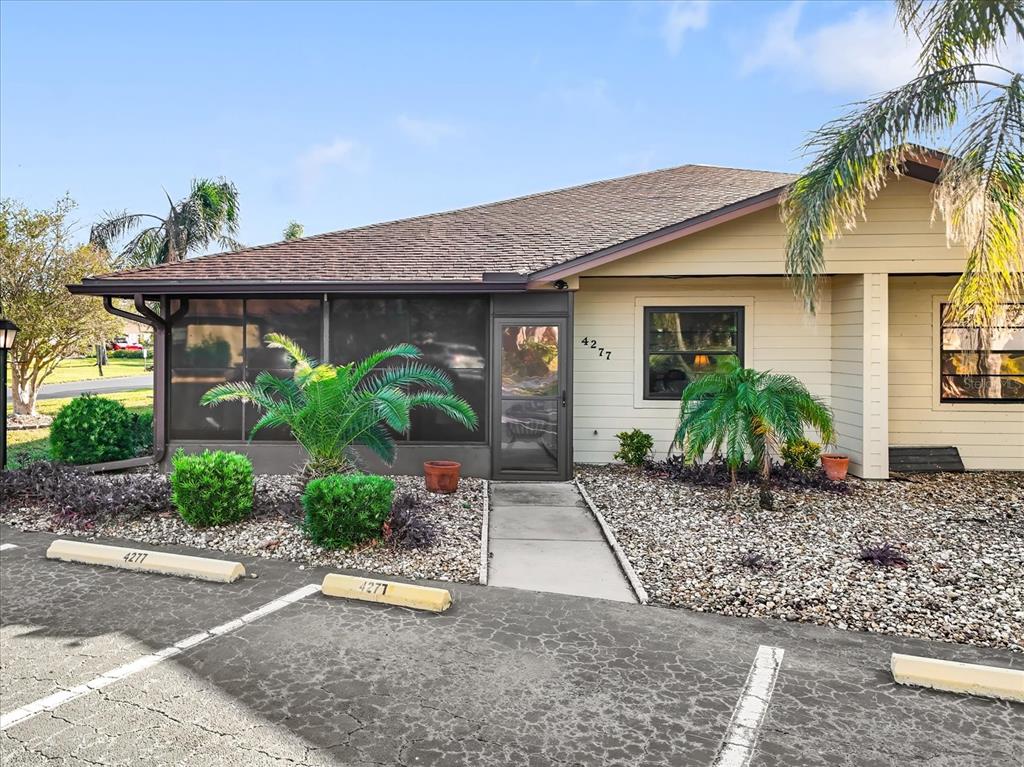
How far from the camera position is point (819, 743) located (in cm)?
287

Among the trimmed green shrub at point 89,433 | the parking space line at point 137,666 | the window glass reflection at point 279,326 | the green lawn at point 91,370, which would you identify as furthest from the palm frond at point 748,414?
the green lawn at point 91,370

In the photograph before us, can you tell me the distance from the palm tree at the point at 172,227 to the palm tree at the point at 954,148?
2047 cm

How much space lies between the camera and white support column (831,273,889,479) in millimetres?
8430

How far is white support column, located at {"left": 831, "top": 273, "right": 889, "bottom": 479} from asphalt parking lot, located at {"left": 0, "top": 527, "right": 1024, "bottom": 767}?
5.12 meters

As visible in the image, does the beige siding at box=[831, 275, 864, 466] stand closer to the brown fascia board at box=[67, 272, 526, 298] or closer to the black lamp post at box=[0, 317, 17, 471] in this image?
the brown fascia board at box=[67, 272, 526, 298]

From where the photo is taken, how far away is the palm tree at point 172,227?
70.8ft

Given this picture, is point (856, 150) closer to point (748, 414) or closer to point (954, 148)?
point (954, 148)

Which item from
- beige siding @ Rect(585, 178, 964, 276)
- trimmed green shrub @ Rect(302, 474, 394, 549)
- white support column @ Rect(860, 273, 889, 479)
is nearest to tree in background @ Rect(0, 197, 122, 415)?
trimmed green shrub @ Rect(302, 474, 394, 549)

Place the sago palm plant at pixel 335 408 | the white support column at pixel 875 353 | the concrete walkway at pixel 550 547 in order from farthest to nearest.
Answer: the white support column at pixel 875 353 < the sago palm plant at pixel 335 408 < the concrete walkway at pixel 550 547

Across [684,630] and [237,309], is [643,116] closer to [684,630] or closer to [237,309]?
[237,309]

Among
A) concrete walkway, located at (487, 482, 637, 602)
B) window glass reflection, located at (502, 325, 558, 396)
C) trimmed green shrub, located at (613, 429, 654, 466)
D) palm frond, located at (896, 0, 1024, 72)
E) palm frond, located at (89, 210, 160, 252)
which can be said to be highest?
palm frond, located at (89, 210, 160, 252)

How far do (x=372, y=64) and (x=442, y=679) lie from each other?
58.4 ft

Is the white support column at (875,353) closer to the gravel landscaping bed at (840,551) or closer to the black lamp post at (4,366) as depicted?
the gravel landscaping bed at (840,551)

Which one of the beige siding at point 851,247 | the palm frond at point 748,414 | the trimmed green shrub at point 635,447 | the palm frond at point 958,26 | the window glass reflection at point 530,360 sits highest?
the palm frond at point 958,26
